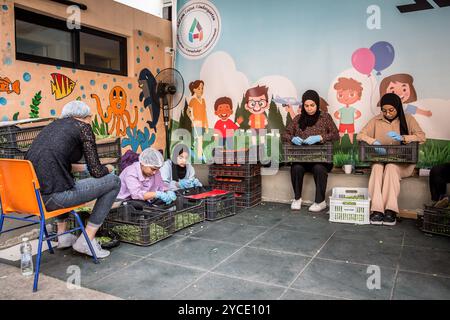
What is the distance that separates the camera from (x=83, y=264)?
3.32 m

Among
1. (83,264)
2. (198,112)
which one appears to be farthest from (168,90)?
(83,264)

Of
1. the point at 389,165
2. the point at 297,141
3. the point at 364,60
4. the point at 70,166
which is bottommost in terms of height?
the point at 389,165

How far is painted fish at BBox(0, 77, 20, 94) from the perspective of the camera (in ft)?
14.2

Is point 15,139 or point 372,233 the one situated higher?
point 15,139

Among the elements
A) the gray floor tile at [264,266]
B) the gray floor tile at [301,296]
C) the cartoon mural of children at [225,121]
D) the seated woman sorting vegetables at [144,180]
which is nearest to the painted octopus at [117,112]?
the cartoon mural of children at [225,121]

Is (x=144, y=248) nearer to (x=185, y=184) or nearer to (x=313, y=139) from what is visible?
(x=185, y=184)

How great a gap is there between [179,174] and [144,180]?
110 centimetres

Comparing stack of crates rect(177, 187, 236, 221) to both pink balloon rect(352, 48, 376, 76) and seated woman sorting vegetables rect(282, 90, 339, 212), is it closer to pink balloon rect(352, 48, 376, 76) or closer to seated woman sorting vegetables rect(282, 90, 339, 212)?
seated woman sorting vegetables rect(282, 90, 339, 212)

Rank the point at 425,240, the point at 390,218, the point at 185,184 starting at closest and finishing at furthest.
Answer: the point at 425,240, the point at 390,218, the point at 185,184

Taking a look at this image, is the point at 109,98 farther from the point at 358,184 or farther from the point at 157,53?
the point at 358,184

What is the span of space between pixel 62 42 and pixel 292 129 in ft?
11.1

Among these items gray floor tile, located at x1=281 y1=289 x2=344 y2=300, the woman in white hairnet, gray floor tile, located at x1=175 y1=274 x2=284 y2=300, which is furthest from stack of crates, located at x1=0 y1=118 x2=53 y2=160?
gray floor tile, located at x1=281 y1=289 x2=344 y2=300

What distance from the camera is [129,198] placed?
4.30 m
